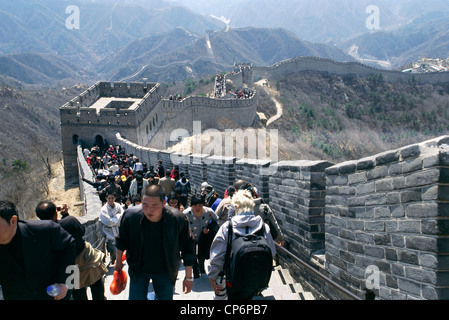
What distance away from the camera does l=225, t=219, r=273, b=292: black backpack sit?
11.5ft

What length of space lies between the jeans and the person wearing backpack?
1.32 feet

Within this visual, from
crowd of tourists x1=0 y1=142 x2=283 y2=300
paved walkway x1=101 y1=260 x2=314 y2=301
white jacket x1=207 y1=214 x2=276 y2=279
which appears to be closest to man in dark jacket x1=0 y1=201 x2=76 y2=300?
crowd of tourists x1=0 y1=142 x2=283 y2=300

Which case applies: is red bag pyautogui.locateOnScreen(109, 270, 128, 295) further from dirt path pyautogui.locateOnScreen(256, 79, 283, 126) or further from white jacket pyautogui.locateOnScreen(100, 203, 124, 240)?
dirt path pyautogui.locateOnScreen(256, 79, 283, 126)

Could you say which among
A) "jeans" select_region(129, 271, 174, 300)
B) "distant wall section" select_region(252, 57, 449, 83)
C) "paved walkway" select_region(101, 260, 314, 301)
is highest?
"distant wall section" select_region(252, 57, 449, 83)

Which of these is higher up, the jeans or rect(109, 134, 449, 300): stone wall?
rect(109, 134, 449, 300): stone wall

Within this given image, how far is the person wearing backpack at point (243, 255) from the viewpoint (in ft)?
11.6

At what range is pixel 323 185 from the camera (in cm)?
548

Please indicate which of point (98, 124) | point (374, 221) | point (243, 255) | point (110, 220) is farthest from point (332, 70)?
point (243, 255)

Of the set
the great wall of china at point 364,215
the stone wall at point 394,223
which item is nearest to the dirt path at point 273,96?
the great wall of china at point 364,215

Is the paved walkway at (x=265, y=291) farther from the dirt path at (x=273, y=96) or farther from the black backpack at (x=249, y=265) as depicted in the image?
the dirt path at (x=273, y=96)

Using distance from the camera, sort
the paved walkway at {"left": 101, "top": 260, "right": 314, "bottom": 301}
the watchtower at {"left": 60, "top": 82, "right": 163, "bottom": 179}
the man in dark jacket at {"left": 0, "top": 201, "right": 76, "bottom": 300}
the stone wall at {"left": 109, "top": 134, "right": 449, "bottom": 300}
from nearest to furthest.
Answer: the man in dark jacket at {"left": 0, "top": 201, "right": 76, "bottom": 300} → the stone wall at {"left": 109, "top": 134, "right": 449, "bottom": 300} → the paved walkway at {"left": 101, "top": 260, "right": 314, "bottom": 301} → the watchtower at {"left": 60, "top": 82, "right": 163, "bottom": 179}
